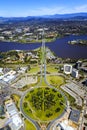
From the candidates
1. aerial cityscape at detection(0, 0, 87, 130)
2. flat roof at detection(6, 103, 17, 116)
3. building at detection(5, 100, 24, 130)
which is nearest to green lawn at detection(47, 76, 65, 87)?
aerial cityscape at detection(0, 0, 87, 130)

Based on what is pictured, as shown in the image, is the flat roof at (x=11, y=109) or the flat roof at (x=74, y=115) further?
the flat roof at (x=11, y=109)

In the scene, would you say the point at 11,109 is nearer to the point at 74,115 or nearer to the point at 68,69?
the point at 74,115

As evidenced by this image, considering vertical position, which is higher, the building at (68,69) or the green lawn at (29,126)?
the building at (68,69)

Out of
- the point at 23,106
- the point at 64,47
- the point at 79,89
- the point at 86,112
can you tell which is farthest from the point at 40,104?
the point at 64,47

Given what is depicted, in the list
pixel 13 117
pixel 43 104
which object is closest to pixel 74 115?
pixel 43 104

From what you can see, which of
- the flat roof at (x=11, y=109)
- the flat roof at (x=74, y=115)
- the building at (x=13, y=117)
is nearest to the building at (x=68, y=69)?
the flat roof at (x=74, y=115)

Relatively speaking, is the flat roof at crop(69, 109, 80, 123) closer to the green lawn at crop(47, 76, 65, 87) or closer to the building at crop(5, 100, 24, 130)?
the building at crop(5, 100, 24, 130)

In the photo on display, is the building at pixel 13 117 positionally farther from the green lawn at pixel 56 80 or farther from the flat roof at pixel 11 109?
the green lawn at pixel 56 80
